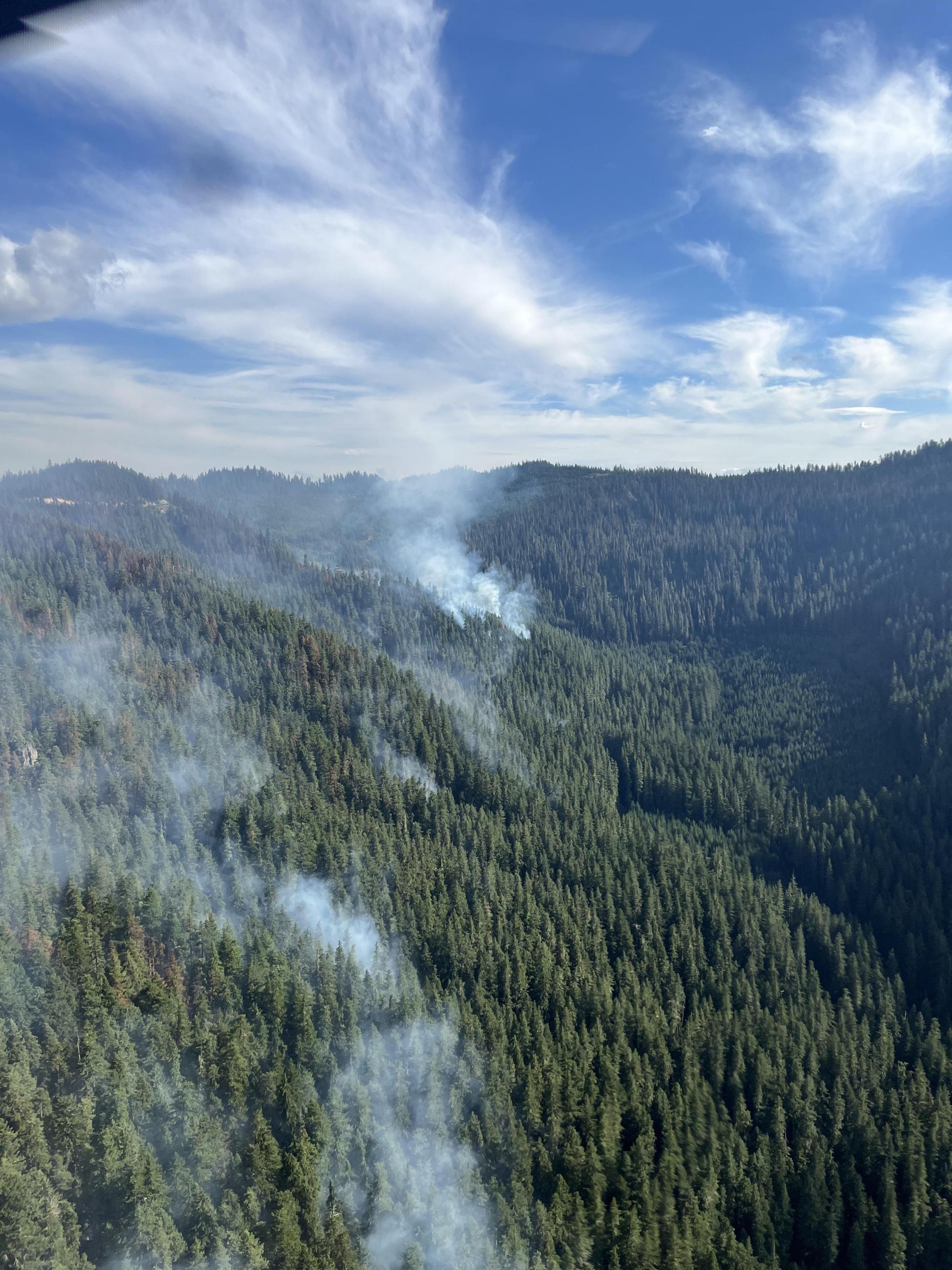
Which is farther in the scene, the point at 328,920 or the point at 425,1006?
the point at 328,920

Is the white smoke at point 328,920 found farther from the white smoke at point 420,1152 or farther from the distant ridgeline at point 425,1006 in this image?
the white smoke at point 420,1152

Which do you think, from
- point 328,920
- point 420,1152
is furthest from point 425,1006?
point 328,920

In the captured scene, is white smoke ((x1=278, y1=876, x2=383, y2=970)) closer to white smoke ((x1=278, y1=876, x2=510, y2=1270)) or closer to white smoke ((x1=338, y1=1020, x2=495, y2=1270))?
white smoke ((x1=278, y1=876, x2=510, y2=1270))

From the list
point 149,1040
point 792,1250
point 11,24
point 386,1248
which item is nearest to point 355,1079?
point 386,1248

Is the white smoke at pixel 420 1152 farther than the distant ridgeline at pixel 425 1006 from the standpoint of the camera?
Yes

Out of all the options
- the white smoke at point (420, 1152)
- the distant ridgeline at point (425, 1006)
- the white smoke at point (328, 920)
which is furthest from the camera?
the white smoke at point (328, 920)

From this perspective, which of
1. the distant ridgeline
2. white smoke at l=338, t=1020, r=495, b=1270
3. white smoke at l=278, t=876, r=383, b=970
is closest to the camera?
the distant ridgeline

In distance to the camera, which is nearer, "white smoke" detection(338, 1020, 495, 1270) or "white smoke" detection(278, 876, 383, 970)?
"white smoke" detection(338, 1020, 495, 1270)

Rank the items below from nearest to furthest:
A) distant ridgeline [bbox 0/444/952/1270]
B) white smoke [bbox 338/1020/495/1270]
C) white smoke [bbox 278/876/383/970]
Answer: distant ridgeline [bbox 0/444/952/1270]
white smoke [bbox 338/1020/495/1270]
white smoke [bbox 278/876/383/970]

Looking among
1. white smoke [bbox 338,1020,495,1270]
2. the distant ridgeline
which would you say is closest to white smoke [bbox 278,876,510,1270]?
white smoke [bbox 338,1020,495,1270]

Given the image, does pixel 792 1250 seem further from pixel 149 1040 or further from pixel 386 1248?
pixel 149 1040

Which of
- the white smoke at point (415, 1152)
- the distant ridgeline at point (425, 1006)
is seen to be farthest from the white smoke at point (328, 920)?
the white smoke at point (415, 1152)

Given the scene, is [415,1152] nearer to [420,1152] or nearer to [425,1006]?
[420,1152]
